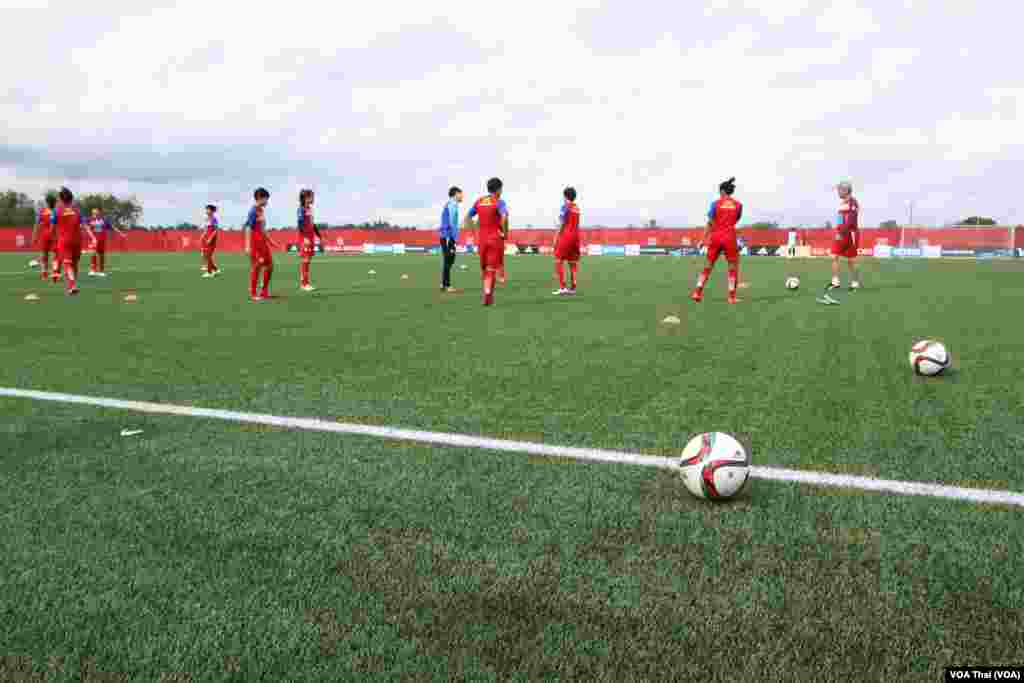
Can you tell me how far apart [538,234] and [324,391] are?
2517 inches

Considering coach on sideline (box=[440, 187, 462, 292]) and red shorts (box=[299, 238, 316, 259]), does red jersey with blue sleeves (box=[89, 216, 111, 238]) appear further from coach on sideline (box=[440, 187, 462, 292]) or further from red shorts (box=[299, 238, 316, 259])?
coach on sideline (box=[440, 187, 462, 292])

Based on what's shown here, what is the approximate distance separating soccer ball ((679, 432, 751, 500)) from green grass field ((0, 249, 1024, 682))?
82 mm

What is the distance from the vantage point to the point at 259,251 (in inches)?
526

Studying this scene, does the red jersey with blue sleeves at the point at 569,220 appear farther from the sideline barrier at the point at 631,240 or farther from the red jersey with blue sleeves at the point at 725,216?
the sideline barrier at the point at 631,240

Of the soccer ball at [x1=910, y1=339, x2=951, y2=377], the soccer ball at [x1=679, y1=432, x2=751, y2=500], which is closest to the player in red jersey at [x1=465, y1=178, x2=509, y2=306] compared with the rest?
the soccer ball at [x1=910, y1=339, x2=951, y2=377]

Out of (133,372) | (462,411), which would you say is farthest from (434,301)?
(462,411)

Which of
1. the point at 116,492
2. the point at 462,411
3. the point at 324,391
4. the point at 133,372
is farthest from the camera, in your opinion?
the point at 133,372

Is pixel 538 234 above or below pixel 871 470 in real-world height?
above

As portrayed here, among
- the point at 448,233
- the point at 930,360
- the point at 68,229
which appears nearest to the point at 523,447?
the point at 930,360

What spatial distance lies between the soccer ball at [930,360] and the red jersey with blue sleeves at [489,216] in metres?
7.72

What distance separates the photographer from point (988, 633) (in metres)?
2.11

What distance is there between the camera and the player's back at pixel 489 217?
41.3 feet

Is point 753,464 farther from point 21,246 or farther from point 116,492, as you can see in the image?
point 21,246

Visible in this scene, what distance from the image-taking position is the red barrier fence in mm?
50188
